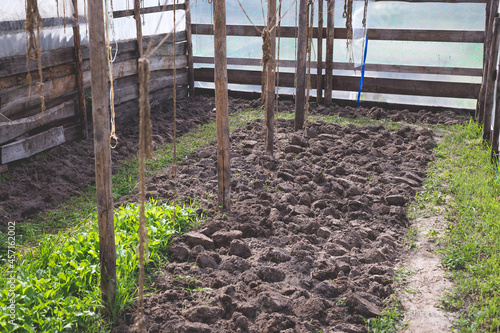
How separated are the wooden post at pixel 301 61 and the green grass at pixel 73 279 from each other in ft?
11.4

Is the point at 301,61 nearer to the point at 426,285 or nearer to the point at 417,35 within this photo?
the point at 417,35

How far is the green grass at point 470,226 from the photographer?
2869 mm

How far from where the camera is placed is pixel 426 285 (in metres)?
3.19

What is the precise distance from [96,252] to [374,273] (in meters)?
1.92

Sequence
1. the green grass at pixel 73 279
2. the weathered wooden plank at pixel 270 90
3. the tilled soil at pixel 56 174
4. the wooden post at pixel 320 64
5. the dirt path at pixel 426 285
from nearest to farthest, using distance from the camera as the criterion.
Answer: the green grass at pixel 73 279 < the dirt path at pixel 426 285 < the tilled soil at pixel 56 174 < the weathered wooden plank at pixel 270 90 < the wooden post at pixel 320 64

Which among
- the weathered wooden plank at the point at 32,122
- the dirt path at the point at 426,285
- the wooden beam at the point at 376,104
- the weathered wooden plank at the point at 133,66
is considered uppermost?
the weathered wooden plank at the point at 133,66

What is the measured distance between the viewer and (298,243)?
12.0 ft

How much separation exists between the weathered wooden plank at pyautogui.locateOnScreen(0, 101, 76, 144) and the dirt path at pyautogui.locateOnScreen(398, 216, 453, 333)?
3.66m

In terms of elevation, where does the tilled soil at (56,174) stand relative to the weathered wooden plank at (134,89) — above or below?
below

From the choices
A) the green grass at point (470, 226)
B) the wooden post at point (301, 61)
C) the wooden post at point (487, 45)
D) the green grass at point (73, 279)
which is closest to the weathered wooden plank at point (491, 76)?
the green grass at point (470, 226)

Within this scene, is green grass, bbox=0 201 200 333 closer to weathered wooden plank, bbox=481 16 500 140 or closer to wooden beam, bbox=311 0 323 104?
weathered wooden plank, bbox=481 16 500 140

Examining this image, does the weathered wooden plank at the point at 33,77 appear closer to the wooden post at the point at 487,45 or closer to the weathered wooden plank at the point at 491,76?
the weathered wooden plank at the point at 491,76

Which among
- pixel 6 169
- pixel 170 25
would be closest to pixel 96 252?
pixel 6 169

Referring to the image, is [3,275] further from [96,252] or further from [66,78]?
[66,78]
